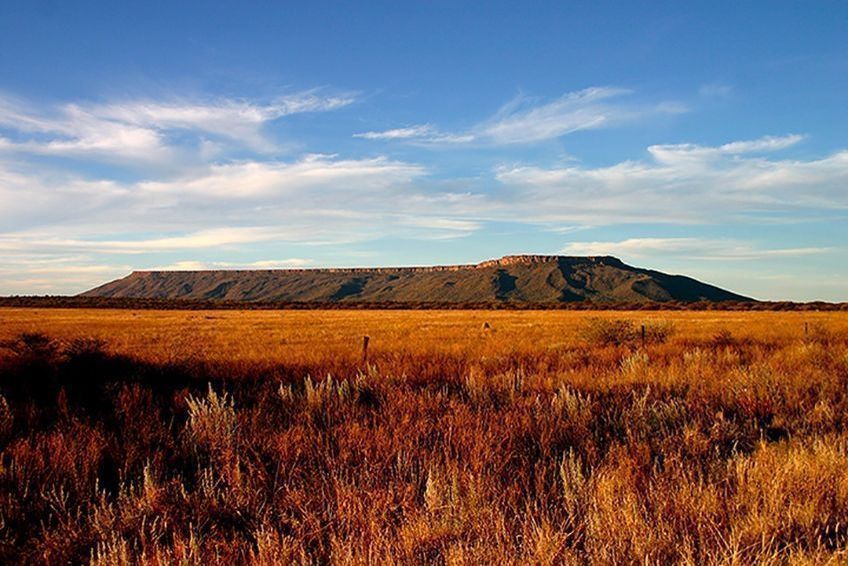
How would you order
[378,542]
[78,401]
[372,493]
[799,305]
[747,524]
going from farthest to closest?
[799,305], [78,401], [372,493], [747,524], [378,542]

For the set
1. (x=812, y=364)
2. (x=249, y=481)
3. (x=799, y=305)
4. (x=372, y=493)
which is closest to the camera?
(x=372, y=493)

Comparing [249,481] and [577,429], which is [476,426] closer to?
[577,429]

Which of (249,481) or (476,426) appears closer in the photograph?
(249,481)

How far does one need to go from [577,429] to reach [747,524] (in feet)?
9.08

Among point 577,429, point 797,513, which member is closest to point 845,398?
point 577,429

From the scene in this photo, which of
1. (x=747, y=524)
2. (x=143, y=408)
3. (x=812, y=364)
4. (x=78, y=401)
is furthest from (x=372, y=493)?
(x=812, y=364)

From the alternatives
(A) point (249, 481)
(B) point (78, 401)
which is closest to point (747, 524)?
(A) point (249, 481)

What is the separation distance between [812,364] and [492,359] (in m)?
7.33

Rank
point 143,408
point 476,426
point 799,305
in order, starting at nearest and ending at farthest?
point 476,426 < point 143,408 < point 799,305

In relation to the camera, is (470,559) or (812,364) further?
(812,364)

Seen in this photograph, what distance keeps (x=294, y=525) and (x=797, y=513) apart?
3507mm

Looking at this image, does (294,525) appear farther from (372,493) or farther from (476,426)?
(476,426)

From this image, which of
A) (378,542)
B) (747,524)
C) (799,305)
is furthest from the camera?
(799,305)

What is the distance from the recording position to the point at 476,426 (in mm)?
6262
